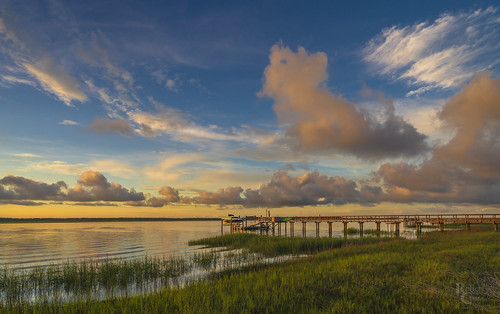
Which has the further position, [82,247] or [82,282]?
[82,247]

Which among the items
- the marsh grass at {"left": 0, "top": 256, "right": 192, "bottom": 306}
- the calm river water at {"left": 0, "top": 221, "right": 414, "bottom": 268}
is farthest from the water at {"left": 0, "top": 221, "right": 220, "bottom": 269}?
the marsh grass at {"left": 0, "top": 256, "right": 192, "bottom": 306}


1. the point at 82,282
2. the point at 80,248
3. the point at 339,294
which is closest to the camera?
the point at 339,294

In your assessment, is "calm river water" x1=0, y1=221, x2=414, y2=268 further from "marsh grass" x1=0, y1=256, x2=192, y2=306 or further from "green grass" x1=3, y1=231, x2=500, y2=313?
"green grass" x1=3, y1=231, x2=500, y2=313

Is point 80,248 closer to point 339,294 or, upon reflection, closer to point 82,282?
point 82,282

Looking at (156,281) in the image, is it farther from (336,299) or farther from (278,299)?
(336,299)

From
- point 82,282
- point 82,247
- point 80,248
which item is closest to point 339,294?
point 82,282

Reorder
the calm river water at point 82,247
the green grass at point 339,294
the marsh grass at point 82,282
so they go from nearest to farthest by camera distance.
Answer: the green grass at point 339,294 → the marsh grass at point 82,282 → the calm river water at point 82,247

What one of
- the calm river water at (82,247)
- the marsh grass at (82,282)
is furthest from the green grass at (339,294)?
the calm river water at (82,247)

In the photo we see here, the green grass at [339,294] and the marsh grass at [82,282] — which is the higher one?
the green grass at [339,294]

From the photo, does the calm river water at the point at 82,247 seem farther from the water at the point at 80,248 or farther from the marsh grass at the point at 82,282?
the marsh grass at the point at 82,282

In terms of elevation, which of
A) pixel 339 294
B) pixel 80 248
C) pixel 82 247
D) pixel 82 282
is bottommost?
pixel 82 247

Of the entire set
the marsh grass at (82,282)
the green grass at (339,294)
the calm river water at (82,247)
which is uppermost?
the green grass at (339,294)

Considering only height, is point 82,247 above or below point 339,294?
below

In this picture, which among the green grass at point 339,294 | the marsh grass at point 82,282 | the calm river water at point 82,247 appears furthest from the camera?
the calm river water at point 82,247
